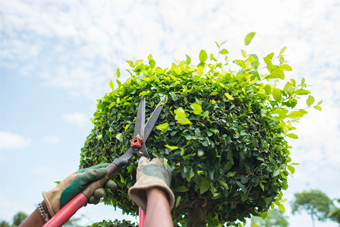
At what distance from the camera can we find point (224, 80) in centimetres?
278

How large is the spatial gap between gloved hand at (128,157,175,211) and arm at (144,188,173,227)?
50 mm

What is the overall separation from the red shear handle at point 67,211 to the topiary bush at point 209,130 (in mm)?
508

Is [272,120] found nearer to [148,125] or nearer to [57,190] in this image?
[148,125]

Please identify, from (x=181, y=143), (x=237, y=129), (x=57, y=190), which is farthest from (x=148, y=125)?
(x=57, y=190)

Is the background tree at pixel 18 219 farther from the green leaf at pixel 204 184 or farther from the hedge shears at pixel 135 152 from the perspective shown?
the green leaf at pixel 204 184

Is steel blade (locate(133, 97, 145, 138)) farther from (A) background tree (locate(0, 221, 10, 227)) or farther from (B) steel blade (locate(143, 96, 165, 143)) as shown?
(A) background tree (locate(0, 221, 10, 227))

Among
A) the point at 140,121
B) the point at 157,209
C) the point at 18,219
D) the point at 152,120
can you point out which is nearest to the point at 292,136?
the point at 152,120

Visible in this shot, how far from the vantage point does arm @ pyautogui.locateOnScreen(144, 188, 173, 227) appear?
1713 mm

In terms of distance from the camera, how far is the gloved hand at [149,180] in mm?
1984

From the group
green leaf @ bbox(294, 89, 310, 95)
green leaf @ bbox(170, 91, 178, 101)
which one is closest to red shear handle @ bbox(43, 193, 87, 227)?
green leaf @ bbox(170, 91, 178, 101)

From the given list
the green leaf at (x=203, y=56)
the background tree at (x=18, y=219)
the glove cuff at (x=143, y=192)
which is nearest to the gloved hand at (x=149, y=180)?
the glove cuff at (x=143, y=192)

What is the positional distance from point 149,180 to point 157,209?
0.92 feet

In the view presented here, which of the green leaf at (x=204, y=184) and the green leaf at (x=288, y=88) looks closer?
the green leaf at (x=204, y=184)

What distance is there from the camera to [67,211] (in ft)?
7.09
